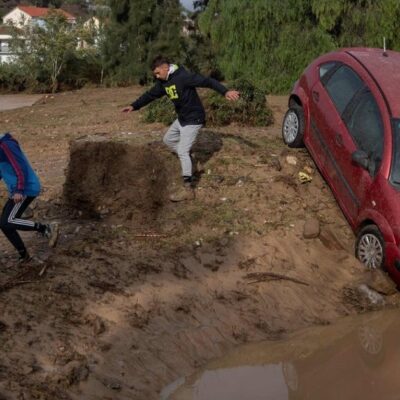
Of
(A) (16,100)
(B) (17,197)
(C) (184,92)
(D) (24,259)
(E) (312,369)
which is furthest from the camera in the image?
(A) (16,100)

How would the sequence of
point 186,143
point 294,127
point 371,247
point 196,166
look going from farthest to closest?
point 294,127, point 196,166, point 186,143, point 371,247

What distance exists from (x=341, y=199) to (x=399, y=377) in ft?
9.02

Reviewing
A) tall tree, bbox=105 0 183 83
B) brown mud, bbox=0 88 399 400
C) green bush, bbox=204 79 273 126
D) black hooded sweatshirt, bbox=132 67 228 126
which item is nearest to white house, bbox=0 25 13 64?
tall tree, bbox=105 0 183 83

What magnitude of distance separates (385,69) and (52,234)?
4.48 meters

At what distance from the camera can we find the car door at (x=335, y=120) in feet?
24.5

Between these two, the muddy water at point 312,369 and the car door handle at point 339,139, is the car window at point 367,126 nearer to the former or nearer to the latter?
the car door handle at point 339,139

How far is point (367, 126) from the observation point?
7.18 m

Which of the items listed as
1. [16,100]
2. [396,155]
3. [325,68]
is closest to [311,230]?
[396,155]

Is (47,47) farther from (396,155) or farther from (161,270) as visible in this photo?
(396,155)

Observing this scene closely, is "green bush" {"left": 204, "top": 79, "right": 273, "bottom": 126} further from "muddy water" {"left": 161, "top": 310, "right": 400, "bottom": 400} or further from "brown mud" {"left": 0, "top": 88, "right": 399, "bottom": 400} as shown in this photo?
"muddy water" {"left": 161, "top": 310, "right": 400, "bottom": 400}

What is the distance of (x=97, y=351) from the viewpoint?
5031 millimetres

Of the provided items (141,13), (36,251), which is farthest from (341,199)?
(141,13)

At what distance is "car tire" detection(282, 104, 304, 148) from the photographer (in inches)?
357

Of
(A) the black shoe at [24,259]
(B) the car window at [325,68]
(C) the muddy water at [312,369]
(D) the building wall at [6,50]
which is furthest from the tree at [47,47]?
(C) the muddy water at [312,369]
